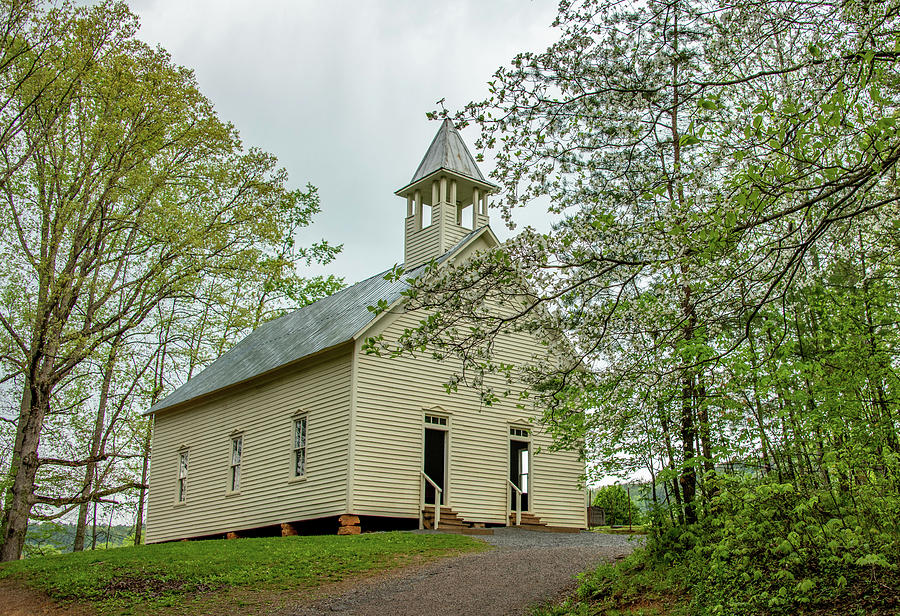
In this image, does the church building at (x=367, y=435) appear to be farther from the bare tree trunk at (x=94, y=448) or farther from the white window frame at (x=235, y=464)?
the bare tree trunk at (x=94, y=448)

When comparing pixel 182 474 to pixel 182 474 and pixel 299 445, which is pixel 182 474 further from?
pixel 299 445

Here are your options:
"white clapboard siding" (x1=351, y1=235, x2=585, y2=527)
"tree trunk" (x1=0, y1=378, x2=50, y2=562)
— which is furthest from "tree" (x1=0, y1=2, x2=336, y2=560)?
"white clapboard siding" (x1=351, y1=235, x2=585, y2=527)

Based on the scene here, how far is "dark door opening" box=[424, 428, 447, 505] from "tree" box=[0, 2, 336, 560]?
21.2ft

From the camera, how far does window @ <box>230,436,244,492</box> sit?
20391 millimetres

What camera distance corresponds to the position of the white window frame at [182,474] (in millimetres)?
22531

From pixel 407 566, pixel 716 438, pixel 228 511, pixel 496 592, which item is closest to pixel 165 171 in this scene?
pixel 228 511

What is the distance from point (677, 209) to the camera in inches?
267

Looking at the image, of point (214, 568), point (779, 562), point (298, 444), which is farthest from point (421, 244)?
point (779, 562)

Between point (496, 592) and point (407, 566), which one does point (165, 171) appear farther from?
point (496, 592)

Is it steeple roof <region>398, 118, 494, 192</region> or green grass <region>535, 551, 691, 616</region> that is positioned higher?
steeple roof <region>398, 118, 494, 192</region>

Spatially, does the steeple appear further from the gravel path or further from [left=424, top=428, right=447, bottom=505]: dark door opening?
the gravel path

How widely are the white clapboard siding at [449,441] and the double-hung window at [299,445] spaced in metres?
2.08

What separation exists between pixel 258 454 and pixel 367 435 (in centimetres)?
399

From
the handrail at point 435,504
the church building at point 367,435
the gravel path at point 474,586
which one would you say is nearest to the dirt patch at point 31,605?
the gravel path at point 474,586
